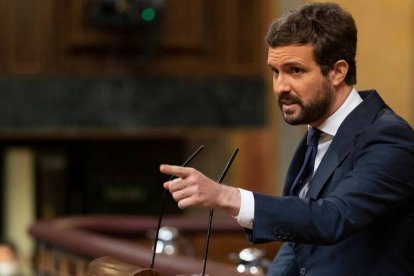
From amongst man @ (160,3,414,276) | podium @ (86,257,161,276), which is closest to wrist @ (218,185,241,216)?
man @ (160,3,414,276)

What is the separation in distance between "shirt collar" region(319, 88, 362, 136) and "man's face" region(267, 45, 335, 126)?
0.05m

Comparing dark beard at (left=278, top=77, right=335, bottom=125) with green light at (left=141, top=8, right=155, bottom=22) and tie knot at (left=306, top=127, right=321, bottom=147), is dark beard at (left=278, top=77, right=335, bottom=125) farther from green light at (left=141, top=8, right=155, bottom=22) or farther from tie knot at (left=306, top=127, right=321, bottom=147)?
green light at (left=141, top=8, right=155, bottom=22)

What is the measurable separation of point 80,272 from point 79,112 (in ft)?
13.6

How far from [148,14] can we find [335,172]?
629 centimetres

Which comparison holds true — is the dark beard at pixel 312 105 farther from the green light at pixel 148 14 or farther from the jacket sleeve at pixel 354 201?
the green light at pixel 148 14

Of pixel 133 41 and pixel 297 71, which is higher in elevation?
pixel 297 71

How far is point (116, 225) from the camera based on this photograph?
5.99m

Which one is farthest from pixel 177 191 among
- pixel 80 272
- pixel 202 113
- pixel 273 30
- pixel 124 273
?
pixel 202 113

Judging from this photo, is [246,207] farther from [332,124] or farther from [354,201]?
[332,124]

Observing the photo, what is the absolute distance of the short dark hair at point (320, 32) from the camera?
7.26 feet

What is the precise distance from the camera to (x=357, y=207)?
82.0 inches

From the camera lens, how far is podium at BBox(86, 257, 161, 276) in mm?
2186

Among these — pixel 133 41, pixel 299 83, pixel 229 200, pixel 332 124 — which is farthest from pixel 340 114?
pixel 133 41

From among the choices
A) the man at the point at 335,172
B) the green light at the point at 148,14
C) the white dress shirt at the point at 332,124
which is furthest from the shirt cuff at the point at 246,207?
the green light at the point at 148,14
